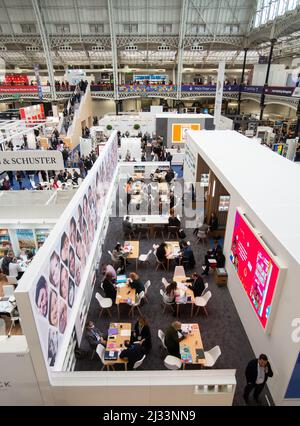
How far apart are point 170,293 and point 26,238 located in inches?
168

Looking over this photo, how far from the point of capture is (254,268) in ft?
17.2

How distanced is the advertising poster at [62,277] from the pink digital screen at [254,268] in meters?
3.14

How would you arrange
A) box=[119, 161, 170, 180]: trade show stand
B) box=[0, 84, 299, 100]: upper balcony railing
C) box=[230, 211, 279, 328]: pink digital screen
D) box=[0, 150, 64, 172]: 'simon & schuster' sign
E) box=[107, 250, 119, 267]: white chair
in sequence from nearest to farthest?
box=[230, 211, 279, 328]: pink digital screen, box=[0, 150, 64, 172]: 'simon & schuster' sign, box=[107, 250, 119, 267]: white chair, box=[119, 161, 170, 180]: trade show stand, box=[0, 84, 299, 100]: upper balcony railing

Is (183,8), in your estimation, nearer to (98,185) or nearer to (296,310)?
(98,185)

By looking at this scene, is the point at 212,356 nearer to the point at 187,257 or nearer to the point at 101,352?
the point at 101,352

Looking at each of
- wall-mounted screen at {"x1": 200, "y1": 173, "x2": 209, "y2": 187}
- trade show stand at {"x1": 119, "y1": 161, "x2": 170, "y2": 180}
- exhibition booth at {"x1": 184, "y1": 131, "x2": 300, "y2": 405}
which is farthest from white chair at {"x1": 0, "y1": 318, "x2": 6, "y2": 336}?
trade show stand at {"x1": 119, "y1": 161, "x2": 170, "y2": 180}

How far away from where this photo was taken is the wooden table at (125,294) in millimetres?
6030

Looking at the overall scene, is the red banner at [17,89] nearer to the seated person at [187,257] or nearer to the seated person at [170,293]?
the seated person at [187,257]

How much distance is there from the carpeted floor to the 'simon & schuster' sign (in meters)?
3.23

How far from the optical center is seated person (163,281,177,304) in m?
6.00

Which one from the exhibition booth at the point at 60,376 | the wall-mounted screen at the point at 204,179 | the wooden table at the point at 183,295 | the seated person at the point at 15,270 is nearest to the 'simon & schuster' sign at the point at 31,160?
the seated person at the point at 15,270

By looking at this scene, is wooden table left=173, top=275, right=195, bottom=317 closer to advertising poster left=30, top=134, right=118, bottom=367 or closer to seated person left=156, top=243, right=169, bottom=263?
seated person left=156, top=243, right=169, bottom=263

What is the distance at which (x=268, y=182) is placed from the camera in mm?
6355

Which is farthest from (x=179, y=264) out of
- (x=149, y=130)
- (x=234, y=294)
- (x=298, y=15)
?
(x=298, y=15)
